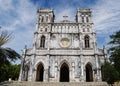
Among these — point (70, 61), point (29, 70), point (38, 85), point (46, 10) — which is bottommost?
point (38, 85)

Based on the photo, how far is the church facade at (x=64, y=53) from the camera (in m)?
30.2

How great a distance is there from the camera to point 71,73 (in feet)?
99.2

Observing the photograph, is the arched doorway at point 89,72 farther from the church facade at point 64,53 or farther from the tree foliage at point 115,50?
the tree foliage at point 115,50

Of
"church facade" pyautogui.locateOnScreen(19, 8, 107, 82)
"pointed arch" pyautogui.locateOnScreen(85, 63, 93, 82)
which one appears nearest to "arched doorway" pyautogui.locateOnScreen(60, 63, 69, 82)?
"church facade" pyautogui.locateOnScreen(19, 8, 107, 82)

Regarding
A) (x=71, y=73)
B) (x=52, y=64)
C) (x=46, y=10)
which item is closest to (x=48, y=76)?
(x=52, y=64)

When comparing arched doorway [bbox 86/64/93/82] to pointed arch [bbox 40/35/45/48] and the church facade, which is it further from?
pointed arch [bbox 40/35/45/48]

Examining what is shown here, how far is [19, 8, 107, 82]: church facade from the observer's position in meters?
30.2

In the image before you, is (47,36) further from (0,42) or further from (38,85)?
(0,42)

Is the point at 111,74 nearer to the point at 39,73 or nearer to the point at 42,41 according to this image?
the point at 39,73

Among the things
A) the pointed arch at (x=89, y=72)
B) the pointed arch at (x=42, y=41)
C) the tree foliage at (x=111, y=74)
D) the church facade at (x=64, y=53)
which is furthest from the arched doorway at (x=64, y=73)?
the tree foliage at (x=111, y=74)

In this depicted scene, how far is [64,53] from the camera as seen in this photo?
31.8 m

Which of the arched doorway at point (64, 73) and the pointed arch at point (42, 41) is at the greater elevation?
the pointed arch at point (42, 41)

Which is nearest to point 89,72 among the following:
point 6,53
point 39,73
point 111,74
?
point 39,73

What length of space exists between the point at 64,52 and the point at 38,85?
11.8m
